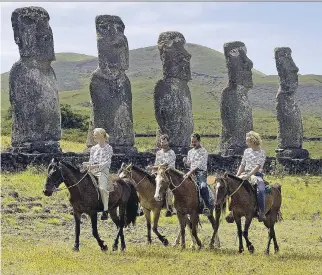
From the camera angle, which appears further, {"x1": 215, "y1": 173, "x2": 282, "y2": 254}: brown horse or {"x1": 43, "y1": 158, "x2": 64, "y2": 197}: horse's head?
{"x1": 215, "y1": 173, "x2": 282, "y2": 254}: brown horse

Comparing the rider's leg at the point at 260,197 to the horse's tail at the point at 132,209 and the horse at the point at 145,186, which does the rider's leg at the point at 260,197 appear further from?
the horse's tail at the point at 132,209

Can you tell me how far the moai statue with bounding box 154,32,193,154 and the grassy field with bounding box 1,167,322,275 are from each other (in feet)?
18.7

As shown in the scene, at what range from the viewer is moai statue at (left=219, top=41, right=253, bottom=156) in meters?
33.8

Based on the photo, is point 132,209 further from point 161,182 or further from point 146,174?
point 161,182

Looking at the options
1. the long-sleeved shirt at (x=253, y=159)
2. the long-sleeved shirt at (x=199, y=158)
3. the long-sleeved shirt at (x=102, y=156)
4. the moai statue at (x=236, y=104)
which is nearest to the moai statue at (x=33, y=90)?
the moai statue at (x=236, y=104)

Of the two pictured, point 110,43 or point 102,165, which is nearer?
point 102,165

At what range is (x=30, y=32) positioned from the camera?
27.8m

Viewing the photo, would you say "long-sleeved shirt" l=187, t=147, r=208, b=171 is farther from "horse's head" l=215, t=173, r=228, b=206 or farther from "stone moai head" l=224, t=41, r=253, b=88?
"stone moai head" l=224, t=41, r=253, b=88

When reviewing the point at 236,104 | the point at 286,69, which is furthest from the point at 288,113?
the point at 236,104

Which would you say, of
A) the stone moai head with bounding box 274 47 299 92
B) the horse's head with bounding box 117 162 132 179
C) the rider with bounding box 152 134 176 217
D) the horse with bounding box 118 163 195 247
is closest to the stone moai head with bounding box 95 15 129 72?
the stone moai head with bounding box 274 47 299 92

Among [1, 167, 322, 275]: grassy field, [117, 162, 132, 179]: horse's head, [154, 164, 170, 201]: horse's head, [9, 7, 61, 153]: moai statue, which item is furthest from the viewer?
[9, 7, 61, 153]: moai statue

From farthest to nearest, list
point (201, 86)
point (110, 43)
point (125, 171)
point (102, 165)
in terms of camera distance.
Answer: point (201, 86) < point (110, 43) < point (125, 171) < point (102, 165)

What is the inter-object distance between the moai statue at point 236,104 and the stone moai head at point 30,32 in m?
9.81

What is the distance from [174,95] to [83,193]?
55.3 feet
